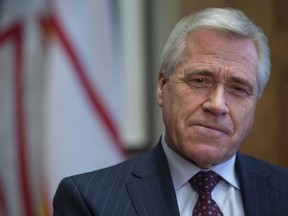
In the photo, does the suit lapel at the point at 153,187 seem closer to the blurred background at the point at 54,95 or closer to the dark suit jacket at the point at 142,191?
the dark suit jacket at the point at 142,191

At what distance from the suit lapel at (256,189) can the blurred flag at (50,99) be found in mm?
923

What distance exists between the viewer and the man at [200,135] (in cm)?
118

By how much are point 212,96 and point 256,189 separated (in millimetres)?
263

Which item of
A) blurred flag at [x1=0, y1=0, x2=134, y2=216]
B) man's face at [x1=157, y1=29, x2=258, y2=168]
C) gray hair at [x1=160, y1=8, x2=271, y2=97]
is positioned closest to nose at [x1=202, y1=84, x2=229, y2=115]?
man's face at [x1=157, y1=29, x2=258, y2=168]

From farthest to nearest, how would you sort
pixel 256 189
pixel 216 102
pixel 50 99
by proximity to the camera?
pixel 50 99 < pixel 256 189 < pixel 216 102

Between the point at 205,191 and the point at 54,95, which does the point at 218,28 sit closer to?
the point at 205,191

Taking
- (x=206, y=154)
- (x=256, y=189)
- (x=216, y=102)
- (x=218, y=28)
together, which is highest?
(x=218, y=28)

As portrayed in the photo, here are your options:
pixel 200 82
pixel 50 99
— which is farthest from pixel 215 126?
pixel 50 99

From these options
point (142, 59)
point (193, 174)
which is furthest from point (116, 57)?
point (193, 174)

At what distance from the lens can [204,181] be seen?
4.03ft

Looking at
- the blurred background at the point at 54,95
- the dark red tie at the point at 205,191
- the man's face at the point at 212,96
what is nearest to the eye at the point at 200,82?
the man's face at the point at 212,96

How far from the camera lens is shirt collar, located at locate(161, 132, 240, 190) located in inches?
48.9

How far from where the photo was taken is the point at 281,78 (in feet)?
8.75

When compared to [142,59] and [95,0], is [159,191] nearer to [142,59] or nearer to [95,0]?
[95,0]
